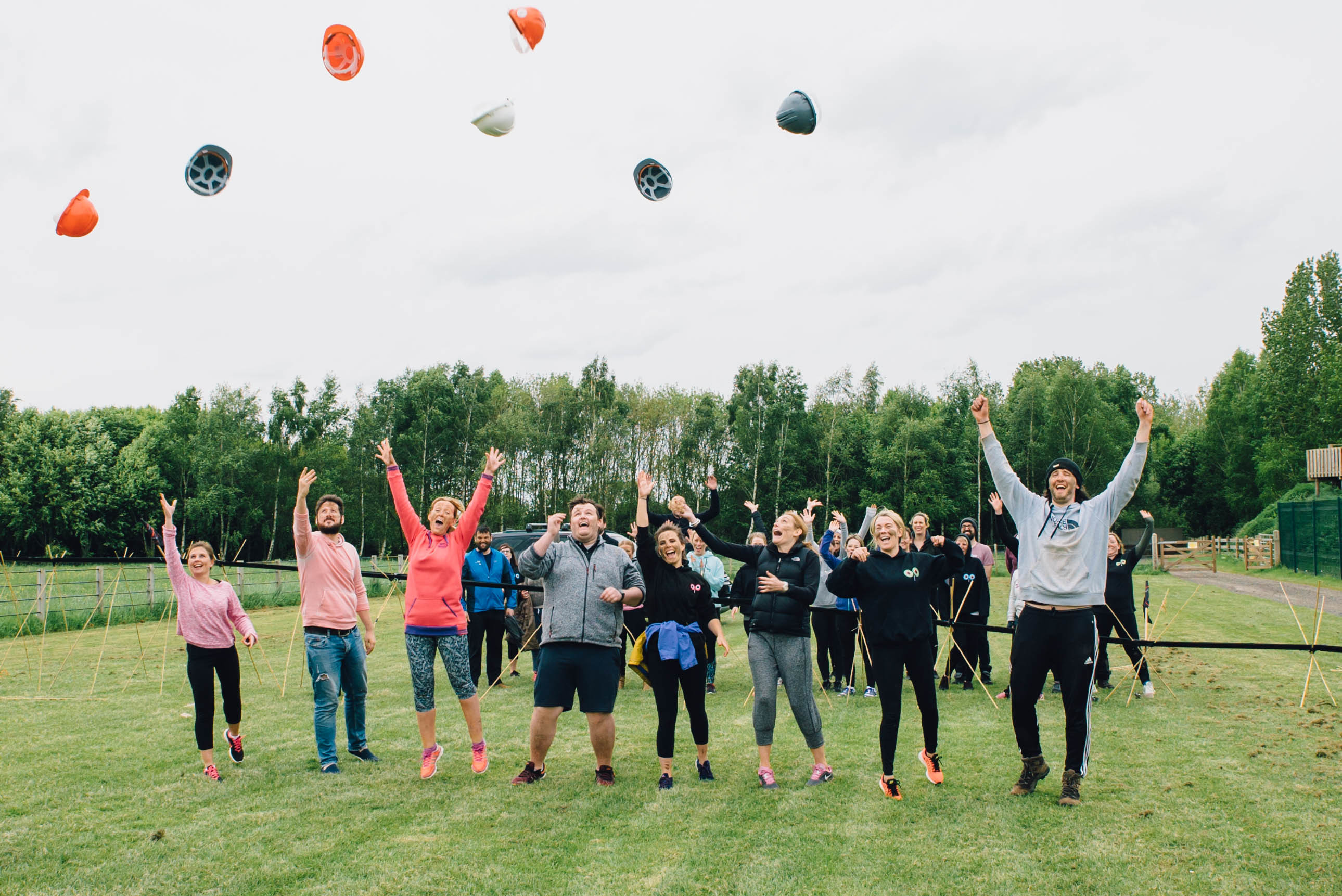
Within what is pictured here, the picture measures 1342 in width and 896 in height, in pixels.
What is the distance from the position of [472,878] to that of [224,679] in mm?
2928

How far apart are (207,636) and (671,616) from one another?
3.23 meters

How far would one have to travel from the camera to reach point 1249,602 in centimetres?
1975

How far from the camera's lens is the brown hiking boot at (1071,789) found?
16.6 ft

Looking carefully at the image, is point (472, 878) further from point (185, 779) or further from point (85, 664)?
point (85, 664)

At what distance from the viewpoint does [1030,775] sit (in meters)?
5.25

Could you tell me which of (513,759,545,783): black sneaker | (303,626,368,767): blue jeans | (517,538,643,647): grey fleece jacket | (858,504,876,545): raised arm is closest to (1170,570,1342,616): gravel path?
(858,504,876,545): raised arm

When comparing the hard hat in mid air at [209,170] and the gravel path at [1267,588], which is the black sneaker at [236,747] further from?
the gravel path at [1267,588]

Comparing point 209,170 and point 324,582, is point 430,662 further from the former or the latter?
point 209,170

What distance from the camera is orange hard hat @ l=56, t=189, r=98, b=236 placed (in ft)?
20.9

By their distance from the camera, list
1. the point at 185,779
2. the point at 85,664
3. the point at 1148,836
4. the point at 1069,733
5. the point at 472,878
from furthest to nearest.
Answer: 1. the point at 85,664
2. the point at 185,779
3. the point at 1069,733
4. the point at 1148,836
5. the point at 472,878

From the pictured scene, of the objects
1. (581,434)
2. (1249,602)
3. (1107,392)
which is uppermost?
(1107,392)

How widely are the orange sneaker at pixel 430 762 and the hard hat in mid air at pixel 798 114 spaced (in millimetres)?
5390

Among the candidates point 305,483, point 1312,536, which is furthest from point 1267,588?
point 305,483

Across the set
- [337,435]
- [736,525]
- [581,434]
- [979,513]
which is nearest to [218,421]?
[337,435]
